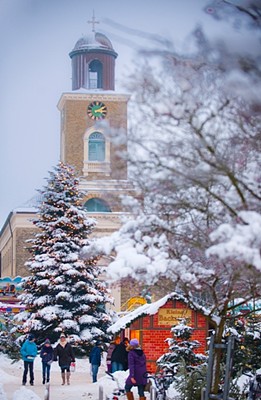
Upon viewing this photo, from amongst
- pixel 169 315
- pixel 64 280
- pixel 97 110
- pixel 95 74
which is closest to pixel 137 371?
pixel 169 315

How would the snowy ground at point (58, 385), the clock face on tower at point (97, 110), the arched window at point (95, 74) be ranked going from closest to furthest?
the snowy ground at point (58, 385) < the clock face on tower at point (97, 110) < the arched window at point (95, 74)

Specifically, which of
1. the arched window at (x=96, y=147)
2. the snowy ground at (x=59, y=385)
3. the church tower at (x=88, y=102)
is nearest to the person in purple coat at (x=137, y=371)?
the snowy ground at (x=59, y=385)

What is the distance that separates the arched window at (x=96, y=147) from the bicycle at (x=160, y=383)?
46145mm

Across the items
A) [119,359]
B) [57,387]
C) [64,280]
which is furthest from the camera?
[64,280]

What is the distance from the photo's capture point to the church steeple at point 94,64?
67.2 metres

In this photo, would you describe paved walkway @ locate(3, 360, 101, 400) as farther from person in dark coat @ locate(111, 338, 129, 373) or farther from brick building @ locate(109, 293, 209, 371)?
brick building @ locate(109, 293, 209, 371)

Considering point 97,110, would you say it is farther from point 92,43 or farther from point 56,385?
point 56,385

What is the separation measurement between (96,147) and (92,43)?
258 inches

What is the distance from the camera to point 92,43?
67.9m

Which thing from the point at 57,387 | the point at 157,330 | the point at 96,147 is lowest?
the point at 57,387

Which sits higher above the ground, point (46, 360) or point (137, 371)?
point (46, 360)

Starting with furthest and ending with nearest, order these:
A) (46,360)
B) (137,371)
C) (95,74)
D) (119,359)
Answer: (95,74), (46,360), (119,359), (137,371)

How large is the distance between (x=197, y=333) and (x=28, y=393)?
964 cm

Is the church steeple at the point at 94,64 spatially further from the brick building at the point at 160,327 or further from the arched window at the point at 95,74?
the brick building at the point at 160,327
